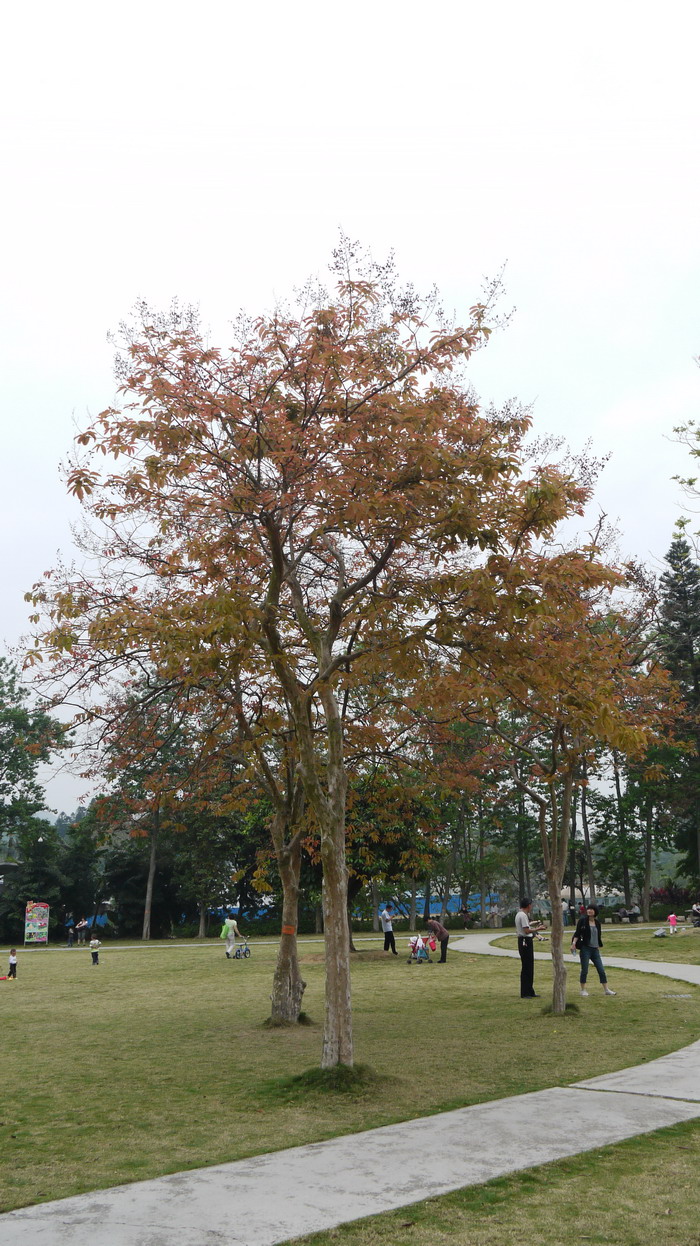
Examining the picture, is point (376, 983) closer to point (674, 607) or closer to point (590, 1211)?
point (590, 1211)

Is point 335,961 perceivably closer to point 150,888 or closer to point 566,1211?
point 566,1211

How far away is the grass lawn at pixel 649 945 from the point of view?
83.4ft

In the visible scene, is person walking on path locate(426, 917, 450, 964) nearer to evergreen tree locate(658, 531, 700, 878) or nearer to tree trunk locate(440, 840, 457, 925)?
evergreen tree locate(658, 531, 700, 878)

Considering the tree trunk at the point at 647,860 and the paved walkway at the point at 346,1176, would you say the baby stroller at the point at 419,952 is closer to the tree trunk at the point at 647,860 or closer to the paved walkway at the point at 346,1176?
the paved walkway at the point at 346,1176

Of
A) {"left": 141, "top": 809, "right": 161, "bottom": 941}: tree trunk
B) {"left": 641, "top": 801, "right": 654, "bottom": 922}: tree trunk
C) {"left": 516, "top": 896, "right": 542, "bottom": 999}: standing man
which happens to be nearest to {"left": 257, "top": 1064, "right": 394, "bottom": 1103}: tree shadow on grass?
{"left": 516, "top": 896, "right": 542, "bottom": 999}: standing man

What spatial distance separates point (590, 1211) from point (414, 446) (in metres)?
6.58

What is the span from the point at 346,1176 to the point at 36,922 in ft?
140

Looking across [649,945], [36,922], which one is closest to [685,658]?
[649,945]

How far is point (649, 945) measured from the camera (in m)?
28.7

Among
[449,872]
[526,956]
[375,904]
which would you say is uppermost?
[449,872]

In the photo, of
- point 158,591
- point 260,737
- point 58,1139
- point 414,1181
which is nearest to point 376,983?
point 260,737

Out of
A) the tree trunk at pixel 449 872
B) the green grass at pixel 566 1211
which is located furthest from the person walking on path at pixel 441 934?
the tree trunk at pixel 449 872

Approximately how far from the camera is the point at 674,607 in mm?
46656

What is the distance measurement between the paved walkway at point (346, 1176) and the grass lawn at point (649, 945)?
15.0 m
